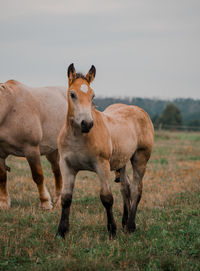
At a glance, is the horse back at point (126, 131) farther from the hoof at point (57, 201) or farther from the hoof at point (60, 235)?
the hoof at point (57, 201)

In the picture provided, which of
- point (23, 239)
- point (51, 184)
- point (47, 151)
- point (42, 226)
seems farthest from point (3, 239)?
point (51, 184)

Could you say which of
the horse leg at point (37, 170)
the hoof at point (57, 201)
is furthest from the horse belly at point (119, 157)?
the hoof at point (57, 201)

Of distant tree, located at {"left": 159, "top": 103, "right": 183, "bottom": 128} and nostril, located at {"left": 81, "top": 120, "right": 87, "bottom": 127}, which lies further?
distant tree, located at {"left": 159, "top": 103, "right": 183, "bottom": 128}

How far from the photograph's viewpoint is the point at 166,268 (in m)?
3.75

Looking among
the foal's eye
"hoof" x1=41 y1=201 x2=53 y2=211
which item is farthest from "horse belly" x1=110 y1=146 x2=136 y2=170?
A: "hoof" x1=41 y1=201 x2=53 y2=211

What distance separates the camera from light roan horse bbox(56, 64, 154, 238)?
4156 mm

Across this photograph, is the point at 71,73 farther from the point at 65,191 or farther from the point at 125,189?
the point at 125,189

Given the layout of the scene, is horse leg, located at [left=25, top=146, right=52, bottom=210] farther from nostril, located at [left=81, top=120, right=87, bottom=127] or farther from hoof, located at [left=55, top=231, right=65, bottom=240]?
nostril, located at [left=81, top=120, right=87, bottom=127]

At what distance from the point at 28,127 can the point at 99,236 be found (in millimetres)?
2572

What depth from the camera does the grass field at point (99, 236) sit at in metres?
3.79

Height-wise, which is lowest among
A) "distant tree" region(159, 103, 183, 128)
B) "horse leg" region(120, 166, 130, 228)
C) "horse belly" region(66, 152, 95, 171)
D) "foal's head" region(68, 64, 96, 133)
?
"distant tree" region(159, 103, 183, 128)

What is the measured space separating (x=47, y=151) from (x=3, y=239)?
2.95 metres

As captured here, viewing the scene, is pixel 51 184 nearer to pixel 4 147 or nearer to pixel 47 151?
pixel 47 151

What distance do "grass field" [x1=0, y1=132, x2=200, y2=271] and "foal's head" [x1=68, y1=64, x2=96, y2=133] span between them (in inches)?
58.2
